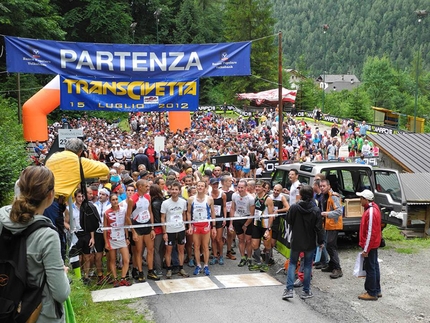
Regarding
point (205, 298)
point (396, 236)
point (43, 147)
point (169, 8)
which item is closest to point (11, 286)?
point (205, 298)

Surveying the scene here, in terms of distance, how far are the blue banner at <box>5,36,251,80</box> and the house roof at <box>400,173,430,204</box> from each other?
16.5ft

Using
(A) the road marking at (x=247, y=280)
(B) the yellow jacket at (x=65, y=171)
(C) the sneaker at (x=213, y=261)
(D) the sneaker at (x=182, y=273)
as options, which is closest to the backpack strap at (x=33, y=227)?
(B) the yellow jacket at (x=65, y=171)

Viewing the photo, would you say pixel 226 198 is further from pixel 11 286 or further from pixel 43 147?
pixel 43 147

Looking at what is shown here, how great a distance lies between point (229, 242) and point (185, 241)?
122 centimetres

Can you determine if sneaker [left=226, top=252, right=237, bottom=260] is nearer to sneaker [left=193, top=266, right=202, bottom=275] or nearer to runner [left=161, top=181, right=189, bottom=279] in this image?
sneaker [left=193, top=266, right=202, bottom=275]

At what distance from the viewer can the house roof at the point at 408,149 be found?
14178 millimetres

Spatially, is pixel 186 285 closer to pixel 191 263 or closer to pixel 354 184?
pixel 191 263

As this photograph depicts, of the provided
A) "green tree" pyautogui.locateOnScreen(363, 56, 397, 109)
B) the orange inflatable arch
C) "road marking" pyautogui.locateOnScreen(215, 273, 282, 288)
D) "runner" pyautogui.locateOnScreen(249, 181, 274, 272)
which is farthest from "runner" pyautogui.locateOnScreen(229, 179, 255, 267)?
"green tree" pyautogui.locateOnScreen(363, 56, 397, 109)

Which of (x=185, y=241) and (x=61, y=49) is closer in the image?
(x=185, y=241)

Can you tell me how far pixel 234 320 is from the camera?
6395 millimetres

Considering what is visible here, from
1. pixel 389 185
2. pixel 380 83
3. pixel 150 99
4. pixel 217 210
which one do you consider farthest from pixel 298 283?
Result: pixel 380 83

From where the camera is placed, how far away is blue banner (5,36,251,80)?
10.9 m

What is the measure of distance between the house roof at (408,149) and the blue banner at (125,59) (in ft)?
19.7

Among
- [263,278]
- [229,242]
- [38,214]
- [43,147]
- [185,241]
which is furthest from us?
[43,147]
